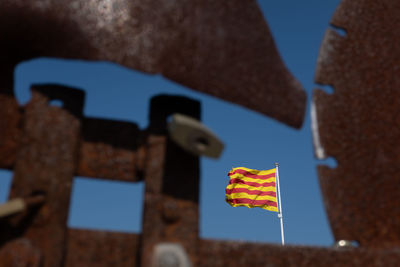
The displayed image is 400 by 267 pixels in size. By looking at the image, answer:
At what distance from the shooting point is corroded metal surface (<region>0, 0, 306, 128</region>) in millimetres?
1526

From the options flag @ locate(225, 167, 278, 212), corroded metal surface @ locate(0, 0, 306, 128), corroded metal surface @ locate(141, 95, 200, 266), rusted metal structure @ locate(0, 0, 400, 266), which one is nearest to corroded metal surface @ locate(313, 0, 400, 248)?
rusted metal structure @ locate(0, 0, 400, 266)

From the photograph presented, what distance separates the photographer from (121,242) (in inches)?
58.2

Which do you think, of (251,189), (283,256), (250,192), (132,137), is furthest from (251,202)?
(132,137)

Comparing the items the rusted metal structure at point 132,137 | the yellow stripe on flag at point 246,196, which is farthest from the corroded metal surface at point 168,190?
the yellow stripe on flag at point 246,196

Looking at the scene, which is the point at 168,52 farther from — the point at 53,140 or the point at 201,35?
the point at 53,140

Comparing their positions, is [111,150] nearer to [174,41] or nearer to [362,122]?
[174,41]

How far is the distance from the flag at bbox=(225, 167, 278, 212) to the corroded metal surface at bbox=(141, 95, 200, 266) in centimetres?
723

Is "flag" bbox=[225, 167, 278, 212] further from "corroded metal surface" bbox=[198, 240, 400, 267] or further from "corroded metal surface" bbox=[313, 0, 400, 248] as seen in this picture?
"corroded metal surface" bbox=[198, 240, 400, 267]

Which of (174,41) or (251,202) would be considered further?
(251,202)

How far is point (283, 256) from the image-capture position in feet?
5.32

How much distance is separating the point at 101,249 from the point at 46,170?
36cm

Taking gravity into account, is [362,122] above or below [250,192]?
below

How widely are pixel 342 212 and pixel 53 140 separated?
1497mm

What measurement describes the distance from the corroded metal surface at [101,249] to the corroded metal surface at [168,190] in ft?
0.27
